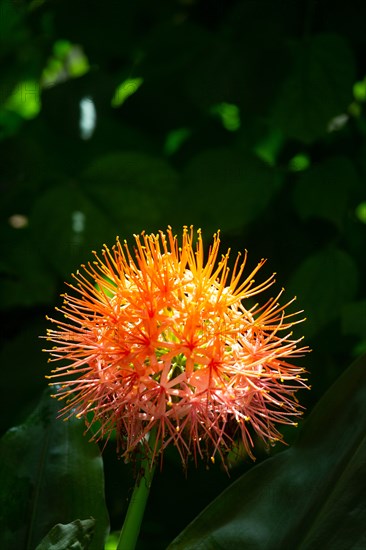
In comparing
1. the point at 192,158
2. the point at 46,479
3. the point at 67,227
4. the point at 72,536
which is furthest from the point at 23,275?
the point at 72,536

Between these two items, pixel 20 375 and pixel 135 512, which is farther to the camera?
pixel 20 375

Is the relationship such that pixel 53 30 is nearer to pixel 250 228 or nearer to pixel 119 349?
pixel 250 228

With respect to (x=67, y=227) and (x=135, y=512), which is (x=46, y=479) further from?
(x=67, y=227)

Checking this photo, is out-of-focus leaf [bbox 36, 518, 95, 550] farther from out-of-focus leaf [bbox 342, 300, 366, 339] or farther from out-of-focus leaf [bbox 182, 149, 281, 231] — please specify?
out-of-focus leaf [bbox 182, 149, 281, 231]

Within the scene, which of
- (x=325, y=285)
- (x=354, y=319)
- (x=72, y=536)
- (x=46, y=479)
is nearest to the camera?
(x=72, y=536)

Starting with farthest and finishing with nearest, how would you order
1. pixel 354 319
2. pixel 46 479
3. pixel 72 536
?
pixel 354 319 < pixel 46 479 < pixel 72 536

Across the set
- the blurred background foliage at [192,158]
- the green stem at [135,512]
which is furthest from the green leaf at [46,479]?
the blurred background foliage at [192,158]

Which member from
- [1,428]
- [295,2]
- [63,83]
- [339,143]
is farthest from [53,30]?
[1,428]

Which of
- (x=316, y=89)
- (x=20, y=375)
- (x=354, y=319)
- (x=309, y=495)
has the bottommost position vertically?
(x=309, y=495)

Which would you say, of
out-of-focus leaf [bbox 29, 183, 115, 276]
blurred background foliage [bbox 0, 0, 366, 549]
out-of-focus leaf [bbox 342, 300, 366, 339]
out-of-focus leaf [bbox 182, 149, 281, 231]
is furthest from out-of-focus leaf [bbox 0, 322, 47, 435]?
out-of-focus leaf [bbox 342, 300, 366, 339]
